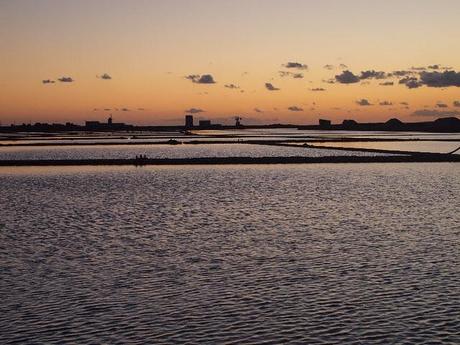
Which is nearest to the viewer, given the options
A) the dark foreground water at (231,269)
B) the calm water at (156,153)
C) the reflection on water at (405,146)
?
the dark foreground water at (231,269)

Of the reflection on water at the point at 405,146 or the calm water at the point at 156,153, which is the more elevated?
the reflection on water at the point at 405,146

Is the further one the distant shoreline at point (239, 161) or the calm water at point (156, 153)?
the calm water at point (156, 153)

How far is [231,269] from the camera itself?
65.2ft

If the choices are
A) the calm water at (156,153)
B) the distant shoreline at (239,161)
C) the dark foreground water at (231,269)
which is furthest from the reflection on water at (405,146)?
the dark foreground water at (231,269)

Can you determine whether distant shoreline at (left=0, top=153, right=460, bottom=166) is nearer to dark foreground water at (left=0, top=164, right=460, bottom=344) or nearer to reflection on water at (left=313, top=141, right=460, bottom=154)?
reflection on water at (left=313, top=141, right=460, bottom=154)

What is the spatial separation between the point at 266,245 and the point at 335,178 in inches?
1418

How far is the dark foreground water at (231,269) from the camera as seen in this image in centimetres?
1397

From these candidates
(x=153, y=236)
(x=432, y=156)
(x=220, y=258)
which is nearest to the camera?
(x=220, y=258)

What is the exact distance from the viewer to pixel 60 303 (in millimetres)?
16016

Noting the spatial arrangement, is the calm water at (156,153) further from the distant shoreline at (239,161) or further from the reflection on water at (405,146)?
the reflection on water at (405,146)

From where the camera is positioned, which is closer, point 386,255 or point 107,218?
point 386,255

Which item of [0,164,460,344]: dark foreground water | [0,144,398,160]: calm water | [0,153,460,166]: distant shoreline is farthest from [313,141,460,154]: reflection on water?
[0,164,460,344]: dark foreground water

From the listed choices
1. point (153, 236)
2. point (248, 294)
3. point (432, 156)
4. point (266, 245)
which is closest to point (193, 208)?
point (153, 236)

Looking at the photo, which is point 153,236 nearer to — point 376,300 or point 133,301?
point 133,301
